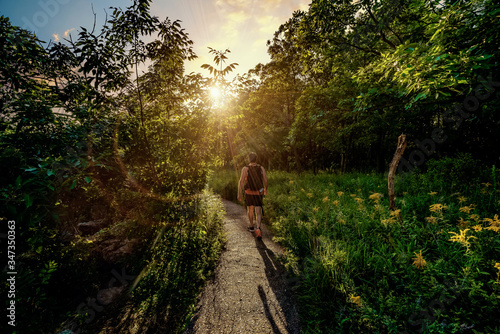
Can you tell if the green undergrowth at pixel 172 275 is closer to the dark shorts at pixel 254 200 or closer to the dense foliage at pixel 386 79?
the dark shorts at pixel 254 200

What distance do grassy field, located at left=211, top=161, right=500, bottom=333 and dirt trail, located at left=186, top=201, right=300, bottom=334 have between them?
1.05ft

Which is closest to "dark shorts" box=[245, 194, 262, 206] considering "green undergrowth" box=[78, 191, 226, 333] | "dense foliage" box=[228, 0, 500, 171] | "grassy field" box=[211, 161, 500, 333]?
"grassy field" box=[211, 161, 500, 333]

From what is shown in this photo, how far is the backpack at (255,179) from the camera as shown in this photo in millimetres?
5402

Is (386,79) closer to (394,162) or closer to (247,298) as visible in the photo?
(394,162)

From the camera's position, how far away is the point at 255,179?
540 cm

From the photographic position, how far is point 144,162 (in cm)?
425

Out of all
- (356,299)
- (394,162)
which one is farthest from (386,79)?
(356,299)

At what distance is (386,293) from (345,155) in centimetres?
1310

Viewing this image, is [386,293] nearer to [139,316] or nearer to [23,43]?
[139,316]

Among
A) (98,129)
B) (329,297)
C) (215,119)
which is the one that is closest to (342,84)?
(215,119)

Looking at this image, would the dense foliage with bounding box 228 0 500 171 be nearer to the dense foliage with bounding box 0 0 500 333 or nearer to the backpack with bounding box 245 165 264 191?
the dense foliage with bounding box 0 0 500 333

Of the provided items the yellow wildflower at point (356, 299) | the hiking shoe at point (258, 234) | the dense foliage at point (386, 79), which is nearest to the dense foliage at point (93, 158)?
the hiking shoe at point (258, 234)

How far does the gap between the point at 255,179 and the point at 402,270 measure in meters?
3.68

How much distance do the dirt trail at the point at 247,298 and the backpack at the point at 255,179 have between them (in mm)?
1730
